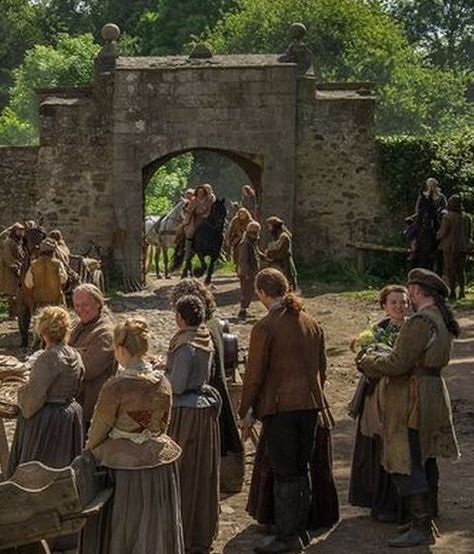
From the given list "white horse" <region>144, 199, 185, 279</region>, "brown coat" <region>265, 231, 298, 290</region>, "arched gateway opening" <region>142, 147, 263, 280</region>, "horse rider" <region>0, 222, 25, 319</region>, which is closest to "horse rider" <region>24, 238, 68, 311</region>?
"horse rider" <region>0, 222, 25, 319</region>

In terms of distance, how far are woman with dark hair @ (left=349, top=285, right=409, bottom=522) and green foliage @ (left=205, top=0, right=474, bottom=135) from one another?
139 feet

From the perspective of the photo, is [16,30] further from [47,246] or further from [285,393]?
[285,393]

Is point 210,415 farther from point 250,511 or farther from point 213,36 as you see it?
point 213,36

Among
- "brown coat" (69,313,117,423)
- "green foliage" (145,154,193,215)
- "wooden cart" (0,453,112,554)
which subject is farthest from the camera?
"green foliage" (145,154,193,215)

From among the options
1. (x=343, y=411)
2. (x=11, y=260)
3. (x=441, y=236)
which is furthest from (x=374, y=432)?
(x=441, y=236)

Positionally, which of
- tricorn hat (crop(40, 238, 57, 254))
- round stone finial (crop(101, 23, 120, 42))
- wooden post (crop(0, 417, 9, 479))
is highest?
round stone finial (crop(101, 23, 120, 42))

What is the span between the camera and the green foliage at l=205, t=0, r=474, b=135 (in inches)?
2004

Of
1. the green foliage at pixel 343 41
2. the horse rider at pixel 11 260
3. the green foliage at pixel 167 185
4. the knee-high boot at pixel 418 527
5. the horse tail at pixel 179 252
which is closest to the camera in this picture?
the knee-high boot at pixel 418 527

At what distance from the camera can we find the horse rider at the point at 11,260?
17.0 meters

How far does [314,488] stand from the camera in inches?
335

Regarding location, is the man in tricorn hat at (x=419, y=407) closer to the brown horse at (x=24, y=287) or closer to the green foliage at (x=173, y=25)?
the brown horse at (x=24, y=287)

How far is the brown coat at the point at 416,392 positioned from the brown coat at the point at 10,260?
9.72 meters

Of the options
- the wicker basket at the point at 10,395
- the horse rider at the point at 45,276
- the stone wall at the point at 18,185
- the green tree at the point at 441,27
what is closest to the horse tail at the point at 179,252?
the stone wall at the point at 18,185

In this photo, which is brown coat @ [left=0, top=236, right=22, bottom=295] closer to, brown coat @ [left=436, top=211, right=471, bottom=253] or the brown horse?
the brown horse
